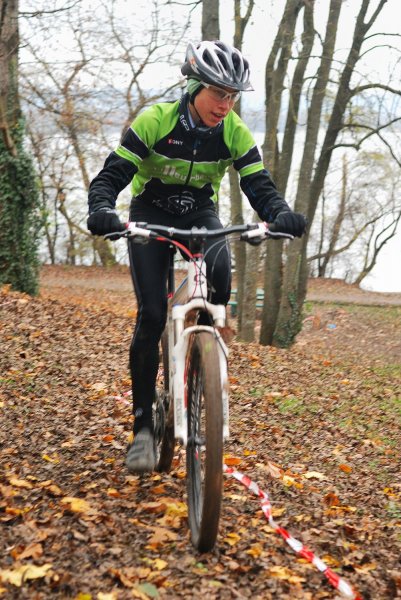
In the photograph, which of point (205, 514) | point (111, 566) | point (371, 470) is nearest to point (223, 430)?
point (205, 514)

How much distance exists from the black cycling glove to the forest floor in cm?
169

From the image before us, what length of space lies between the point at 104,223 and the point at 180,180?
2.74ft

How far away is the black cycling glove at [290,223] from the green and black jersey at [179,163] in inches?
8.7

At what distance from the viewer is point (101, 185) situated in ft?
13.5

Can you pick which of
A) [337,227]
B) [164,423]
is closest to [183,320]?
[164,423]

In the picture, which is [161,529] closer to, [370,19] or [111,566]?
[111,566]

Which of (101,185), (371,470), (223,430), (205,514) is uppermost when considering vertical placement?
(101,185)

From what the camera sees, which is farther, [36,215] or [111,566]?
[36,215]

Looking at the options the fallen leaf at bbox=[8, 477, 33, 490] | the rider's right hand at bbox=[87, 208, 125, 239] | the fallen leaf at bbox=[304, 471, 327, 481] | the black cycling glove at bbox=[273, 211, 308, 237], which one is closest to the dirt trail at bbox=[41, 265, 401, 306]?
the fallen leaf at bbox=[304, 471, 327, 481]

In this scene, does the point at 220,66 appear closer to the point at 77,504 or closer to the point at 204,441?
the point at 204,441

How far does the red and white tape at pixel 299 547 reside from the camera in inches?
141

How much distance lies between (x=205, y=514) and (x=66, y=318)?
8692 millimetres


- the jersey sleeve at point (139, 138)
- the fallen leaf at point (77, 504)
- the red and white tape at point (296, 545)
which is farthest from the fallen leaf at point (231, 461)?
the jersey sleeve at point (139, 138)

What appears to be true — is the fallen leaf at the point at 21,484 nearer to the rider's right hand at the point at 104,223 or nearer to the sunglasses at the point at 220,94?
the rider's right hand at the point at 104,223
